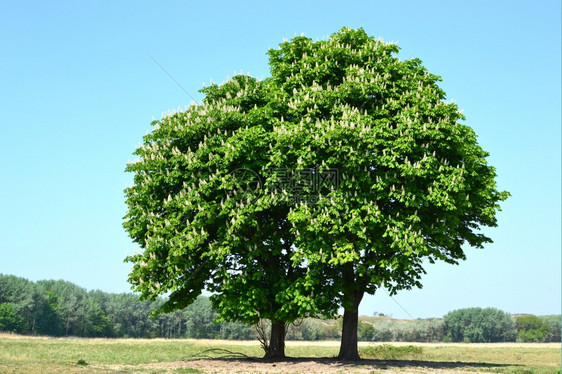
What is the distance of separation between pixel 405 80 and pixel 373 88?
2.78 m

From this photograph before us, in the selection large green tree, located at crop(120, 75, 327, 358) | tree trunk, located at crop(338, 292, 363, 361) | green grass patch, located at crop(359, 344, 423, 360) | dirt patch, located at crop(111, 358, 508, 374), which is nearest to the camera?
dirt patch, located at crop(111, 358, 508, 374)

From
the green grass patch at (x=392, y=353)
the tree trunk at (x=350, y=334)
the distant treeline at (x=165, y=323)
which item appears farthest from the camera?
the distant treeline at (x=165, y=323)

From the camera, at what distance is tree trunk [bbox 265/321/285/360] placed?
29.1m

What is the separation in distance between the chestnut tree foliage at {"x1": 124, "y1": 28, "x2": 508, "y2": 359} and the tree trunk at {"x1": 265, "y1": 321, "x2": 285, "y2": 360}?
0.28ft

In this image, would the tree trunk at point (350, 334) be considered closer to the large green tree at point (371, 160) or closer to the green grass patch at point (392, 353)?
the large green tree at point (371, 160)

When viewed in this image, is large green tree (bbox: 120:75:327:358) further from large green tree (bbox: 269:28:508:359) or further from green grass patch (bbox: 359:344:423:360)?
green grass patch (bbox: 359:344:423:360)

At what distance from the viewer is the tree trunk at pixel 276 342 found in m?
29.1

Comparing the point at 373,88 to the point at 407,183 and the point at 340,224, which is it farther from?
the point at 340,224

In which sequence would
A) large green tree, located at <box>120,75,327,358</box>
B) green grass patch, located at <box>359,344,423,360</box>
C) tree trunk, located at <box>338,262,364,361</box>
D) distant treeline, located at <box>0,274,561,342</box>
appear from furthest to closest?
distant treeline, located at <box>0,274,561,342</box>
green grass patch, located at <box>359,344,423,360</box>
tree trunk, located at <box>338,262,364,361</box>
large green tree, located at <box>120,75,327,358</box>

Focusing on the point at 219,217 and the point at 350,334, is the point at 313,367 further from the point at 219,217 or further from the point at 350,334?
the point at 219,217

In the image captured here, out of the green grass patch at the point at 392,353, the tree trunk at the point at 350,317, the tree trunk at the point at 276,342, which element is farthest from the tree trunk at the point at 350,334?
the green grass patch at the point at 392,353

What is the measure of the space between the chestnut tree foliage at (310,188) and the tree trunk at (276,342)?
84 millimetres

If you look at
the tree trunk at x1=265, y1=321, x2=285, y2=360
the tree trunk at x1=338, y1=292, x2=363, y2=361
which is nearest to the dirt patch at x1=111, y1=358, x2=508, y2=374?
the tree trunk at x1=338, y1=292, x2=363, y2=361

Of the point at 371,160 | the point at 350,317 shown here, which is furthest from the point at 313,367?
the point at 371,160
